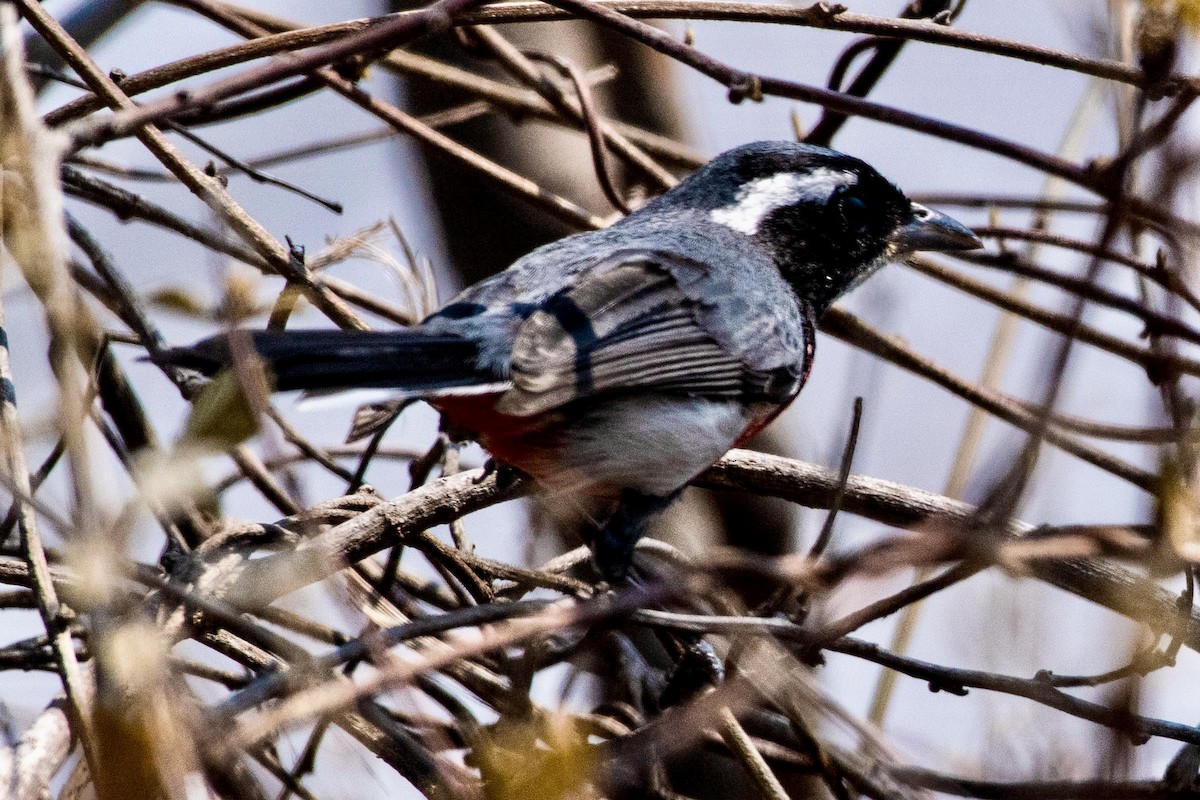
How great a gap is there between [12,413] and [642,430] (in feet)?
5.03

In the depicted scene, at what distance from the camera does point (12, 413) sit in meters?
2.41

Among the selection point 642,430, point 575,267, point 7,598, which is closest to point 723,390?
point 642,430

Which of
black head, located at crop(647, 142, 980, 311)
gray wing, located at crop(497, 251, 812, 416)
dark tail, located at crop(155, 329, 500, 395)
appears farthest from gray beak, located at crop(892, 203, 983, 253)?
dark tail, located at crop(155, 329, 500, 395)

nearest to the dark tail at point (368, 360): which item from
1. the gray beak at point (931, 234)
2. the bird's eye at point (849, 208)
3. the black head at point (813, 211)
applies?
the black head at point (813, 211)

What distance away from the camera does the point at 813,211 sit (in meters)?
4.11

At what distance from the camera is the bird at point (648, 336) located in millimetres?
2988

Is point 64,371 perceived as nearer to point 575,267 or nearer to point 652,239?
point 575,267

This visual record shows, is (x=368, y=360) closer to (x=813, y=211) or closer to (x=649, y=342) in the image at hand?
(x=649, y=342)

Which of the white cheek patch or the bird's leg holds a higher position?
the white cheek patch

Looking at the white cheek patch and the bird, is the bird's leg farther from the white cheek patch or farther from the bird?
the white cheek patch

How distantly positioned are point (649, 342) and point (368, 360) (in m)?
0.95

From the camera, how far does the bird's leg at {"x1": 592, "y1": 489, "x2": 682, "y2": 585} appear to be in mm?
3227

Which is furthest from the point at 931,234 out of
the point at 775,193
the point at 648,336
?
the point at 648,336

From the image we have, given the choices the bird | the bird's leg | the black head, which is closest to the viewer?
the bird
